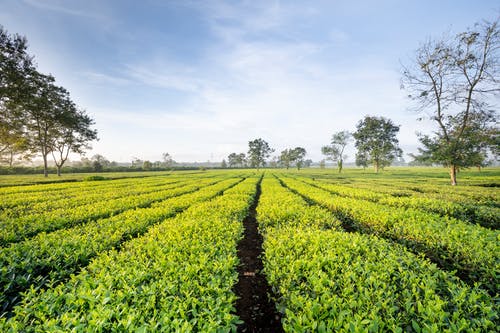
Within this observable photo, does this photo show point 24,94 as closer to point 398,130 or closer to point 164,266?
point 164,266

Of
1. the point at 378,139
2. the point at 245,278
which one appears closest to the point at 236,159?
the point at 378,139

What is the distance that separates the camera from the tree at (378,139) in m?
62.3

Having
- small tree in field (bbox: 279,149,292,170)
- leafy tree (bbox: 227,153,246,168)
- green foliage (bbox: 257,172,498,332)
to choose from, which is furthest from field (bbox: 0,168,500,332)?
leafy tree (bbox: 227,153,246,168)

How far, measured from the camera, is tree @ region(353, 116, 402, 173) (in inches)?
2454

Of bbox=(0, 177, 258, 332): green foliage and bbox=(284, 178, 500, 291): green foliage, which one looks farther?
bbox=(284, 178, 500, 291): green foliage

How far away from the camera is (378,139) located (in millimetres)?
64375

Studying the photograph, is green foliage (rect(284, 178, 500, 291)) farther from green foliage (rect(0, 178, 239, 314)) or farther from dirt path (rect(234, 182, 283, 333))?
green foliage (rect(0, 178, 239, 314))

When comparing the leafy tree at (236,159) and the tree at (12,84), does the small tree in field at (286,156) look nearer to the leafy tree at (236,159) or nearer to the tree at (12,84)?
the leafy tree at (236,159)

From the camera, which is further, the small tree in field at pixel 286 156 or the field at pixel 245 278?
the small tree in field at pixel 286 156

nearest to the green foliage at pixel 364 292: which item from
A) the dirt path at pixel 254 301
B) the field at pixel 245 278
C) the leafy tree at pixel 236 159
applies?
the field at pixel 245 278

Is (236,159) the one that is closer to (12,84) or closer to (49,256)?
(12,84)

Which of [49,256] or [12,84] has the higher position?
[12,84]

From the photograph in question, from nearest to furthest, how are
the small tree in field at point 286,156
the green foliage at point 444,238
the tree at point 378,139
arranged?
the green foliage at point 444,238, the tree at point 378,139, the small tree in field at point 286,156

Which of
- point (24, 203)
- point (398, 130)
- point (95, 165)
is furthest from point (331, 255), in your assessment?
point (95, 165)
